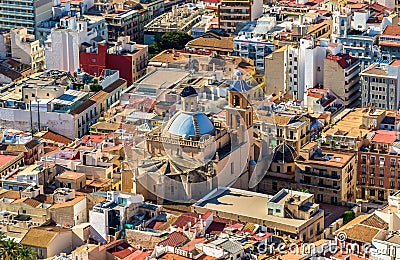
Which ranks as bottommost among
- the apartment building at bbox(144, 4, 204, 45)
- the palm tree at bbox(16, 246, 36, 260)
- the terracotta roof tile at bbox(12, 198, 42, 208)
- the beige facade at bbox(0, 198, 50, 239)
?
the palm tree at bbox(16, 246, 36, 260)

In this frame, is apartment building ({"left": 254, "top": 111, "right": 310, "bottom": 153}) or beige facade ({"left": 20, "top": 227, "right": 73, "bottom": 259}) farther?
apartment building ({"left": 254, "top": 111, "right": 310, "bottom": 153})

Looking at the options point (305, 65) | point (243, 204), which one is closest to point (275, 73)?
point (305, 65)

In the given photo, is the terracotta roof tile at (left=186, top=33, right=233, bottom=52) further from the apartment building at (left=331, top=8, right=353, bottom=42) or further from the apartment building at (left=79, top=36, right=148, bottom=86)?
the apartment building at (left=331, top=8, right=353, bottom=42)

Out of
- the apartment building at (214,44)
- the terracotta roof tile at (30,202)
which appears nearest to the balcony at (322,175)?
the terracotta roof tile at (30,202)

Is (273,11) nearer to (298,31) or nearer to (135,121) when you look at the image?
(298,31)

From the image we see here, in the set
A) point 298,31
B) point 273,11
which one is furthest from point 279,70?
point 273,11

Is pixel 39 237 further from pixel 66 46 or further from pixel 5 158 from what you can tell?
pixel 66 46

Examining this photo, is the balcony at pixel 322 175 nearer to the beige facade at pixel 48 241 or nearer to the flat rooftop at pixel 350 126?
the flat rooftop at pixel 350 126

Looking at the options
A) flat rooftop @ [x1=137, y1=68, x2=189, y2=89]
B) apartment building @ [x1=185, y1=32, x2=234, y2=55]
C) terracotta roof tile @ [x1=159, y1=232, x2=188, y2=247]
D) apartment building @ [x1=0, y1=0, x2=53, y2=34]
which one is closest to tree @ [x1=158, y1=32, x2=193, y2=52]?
apartment building @ [x1=185, y1=32, x2=234, y2=55]
